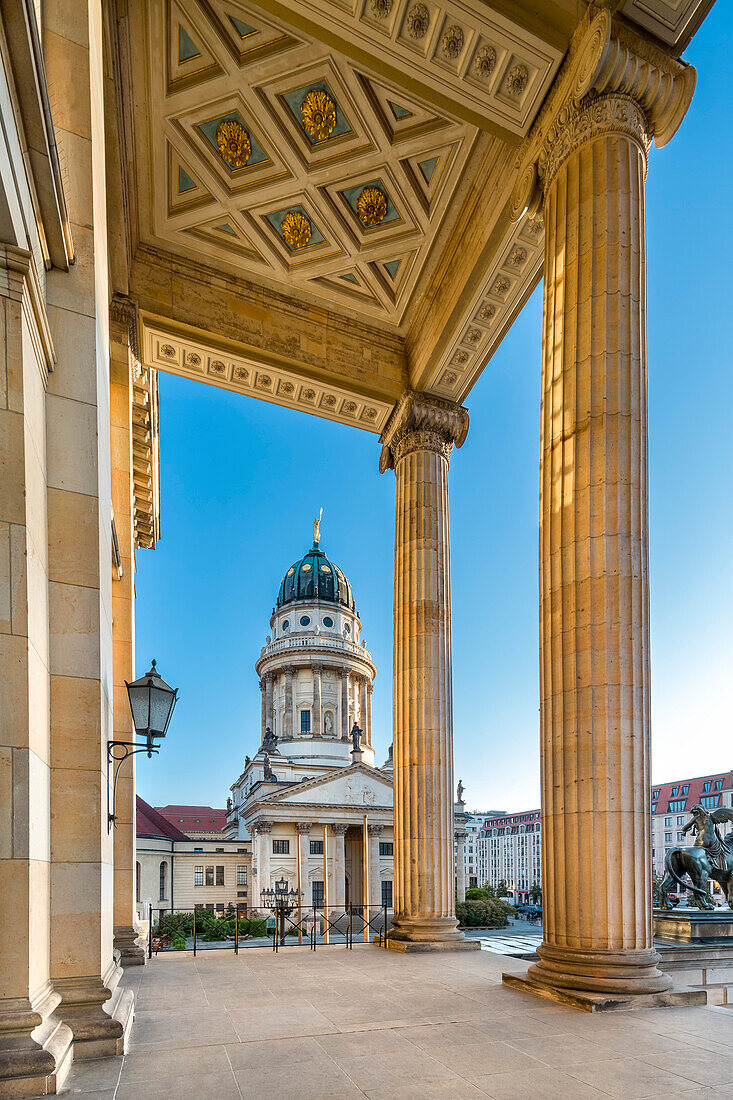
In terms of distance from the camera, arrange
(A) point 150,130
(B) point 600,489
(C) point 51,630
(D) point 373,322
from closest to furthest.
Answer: (C) point 51,630 → (B) point 600,489 → (A) point 150,130 → (D) point 373,322

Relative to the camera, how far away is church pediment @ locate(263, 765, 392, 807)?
257ft

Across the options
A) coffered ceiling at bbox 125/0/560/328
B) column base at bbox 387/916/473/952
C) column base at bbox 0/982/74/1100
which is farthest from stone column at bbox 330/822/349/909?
column base at bbox 0/982/74/1100

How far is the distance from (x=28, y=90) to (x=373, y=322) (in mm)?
15246

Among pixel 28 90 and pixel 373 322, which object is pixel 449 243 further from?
pixel 28 90

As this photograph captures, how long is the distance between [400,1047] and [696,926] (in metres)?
9.11

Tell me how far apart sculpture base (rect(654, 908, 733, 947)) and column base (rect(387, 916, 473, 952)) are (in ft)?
12.8

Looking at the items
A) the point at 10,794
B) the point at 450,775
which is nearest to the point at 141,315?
the point at 450,775

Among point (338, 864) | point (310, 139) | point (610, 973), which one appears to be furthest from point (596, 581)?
point (338, 864)

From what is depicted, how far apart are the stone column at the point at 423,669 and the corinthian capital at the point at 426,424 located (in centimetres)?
3

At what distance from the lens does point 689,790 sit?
286ft

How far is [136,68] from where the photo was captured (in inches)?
553

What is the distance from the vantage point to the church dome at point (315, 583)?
9875 cm

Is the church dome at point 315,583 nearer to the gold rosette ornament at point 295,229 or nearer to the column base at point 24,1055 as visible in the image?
the gold rosette ornament at point 295,229

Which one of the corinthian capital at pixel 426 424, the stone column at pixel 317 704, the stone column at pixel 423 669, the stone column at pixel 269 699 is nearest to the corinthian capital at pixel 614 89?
the corinthian capital at pixel 426 424
